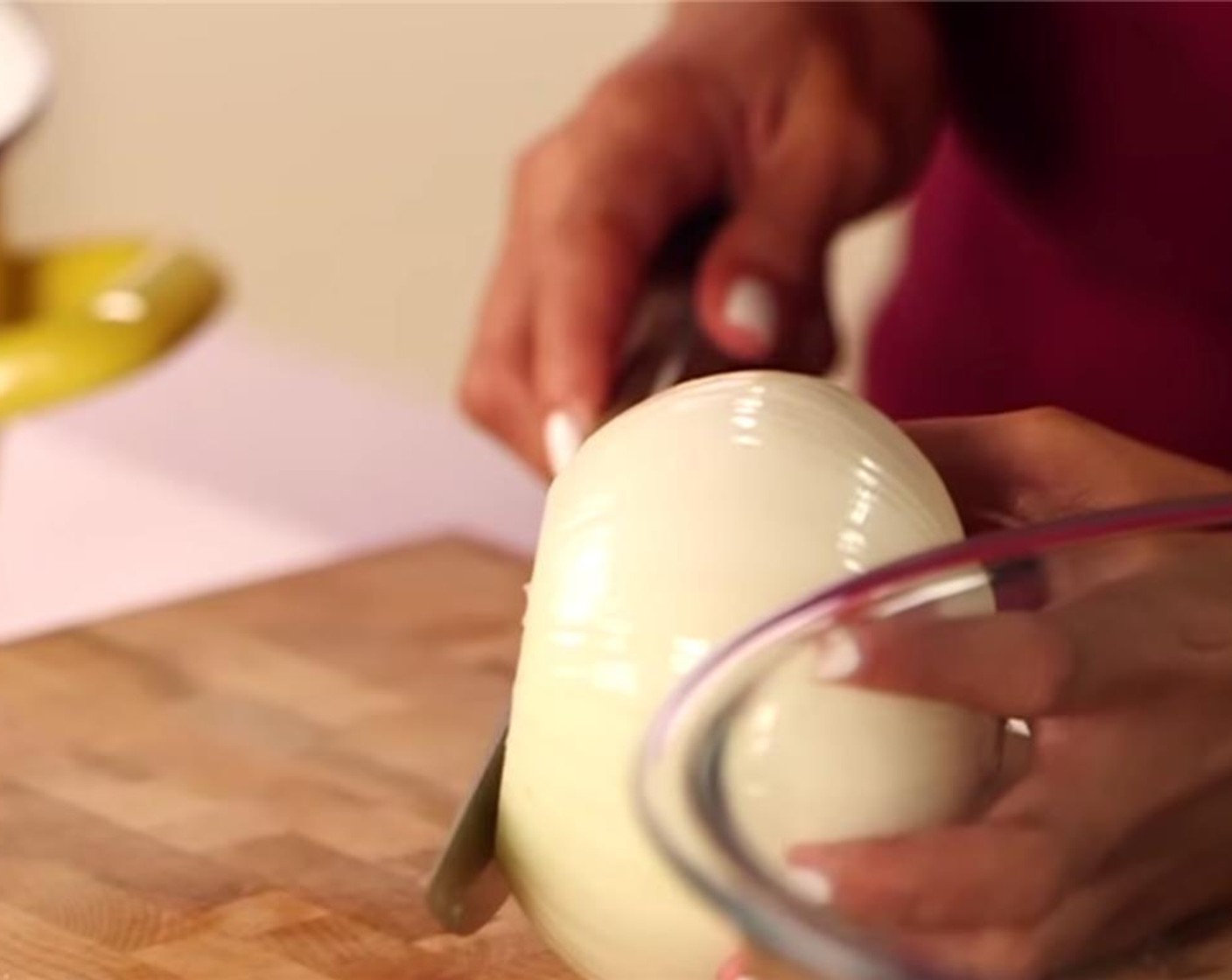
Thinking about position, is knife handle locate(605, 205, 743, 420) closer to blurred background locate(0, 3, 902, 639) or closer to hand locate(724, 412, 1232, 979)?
hand locate(724, 412, 1232, 979)

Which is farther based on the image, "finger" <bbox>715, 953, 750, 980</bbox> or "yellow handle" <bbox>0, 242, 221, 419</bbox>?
"yellow handle" <bbox>0, 242, 221, 419</bbox>

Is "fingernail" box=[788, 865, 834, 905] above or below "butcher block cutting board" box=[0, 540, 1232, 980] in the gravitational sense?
above

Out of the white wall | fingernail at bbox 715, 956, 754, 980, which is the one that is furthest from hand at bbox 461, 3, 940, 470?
the white wall

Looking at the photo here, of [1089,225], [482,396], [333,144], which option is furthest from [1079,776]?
[333,144]

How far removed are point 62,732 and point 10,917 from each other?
0.14m

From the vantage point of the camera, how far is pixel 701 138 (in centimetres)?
79

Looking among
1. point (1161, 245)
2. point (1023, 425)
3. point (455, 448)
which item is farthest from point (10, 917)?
point (455, 448)

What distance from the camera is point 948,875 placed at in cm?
42

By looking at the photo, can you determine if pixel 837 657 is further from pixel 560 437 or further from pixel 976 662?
pixel 560 437

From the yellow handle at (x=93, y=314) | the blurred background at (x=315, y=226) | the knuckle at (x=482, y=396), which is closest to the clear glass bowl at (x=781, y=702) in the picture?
the yellow handle at (x=93, y=314)

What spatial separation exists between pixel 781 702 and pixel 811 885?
1.4 inches

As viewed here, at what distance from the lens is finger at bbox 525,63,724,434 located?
2.38ft

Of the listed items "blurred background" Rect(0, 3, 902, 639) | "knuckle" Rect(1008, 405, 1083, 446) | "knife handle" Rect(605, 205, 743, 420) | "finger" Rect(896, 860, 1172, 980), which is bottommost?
"blurred background" Rect(0, 3, 902, 639)

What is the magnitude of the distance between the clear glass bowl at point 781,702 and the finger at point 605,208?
273mm
